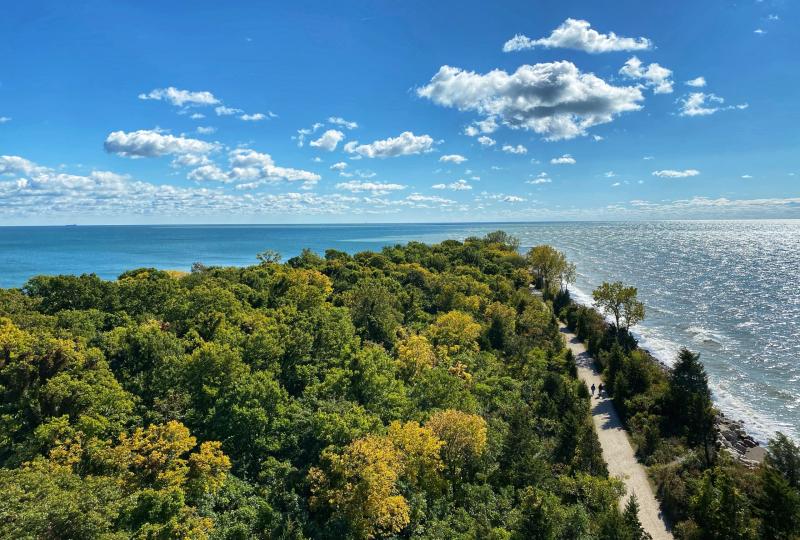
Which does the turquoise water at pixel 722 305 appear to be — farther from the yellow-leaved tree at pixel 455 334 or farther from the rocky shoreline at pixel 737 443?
the yellow-leaved tree at pixel 455 334

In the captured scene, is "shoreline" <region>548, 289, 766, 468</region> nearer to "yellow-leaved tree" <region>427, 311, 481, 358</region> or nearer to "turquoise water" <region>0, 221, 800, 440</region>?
"turquoise water" <region>0, 221, 800, 440</region>

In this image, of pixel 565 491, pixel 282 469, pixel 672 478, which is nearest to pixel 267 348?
pixel 282 469

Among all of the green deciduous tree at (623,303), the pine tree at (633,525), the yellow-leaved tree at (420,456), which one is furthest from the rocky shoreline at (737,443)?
A: the yellow-leaved tree at (420,456)

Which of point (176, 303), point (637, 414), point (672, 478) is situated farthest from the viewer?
point (176, 303)

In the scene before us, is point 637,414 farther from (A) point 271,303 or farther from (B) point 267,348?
(A) point 271,303

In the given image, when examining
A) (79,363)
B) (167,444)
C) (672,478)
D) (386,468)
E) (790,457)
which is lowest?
(672,478)

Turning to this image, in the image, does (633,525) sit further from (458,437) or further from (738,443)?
(738,443)
